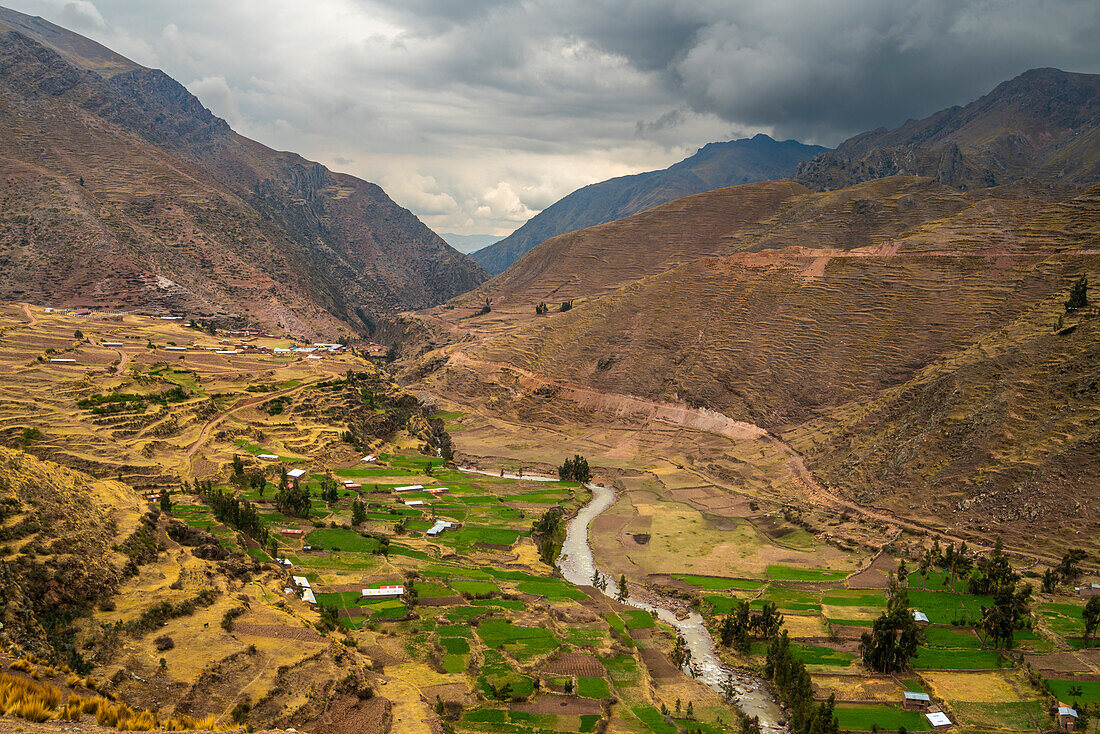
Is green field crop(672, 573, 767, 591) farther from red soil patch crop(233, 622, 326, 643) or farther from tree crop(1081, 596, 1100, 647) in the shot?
red soil patch crop(233, 622, 326, 643)

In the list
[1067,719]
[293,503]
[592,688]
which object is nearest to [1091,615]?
[1067,719]

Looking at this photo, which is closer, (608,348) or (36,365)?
(36,365)

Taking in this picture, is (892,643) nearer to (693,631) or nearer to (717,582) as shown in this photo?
(693,631)

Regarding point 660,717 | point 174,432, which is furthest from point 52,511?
point 174,432

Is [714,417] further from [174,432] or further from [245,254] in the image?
[245,254]

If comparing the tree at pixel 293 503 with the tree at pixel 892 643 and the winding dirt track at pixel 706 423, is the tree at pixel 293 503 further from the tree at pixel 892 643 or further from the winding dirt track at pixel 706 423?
the winding dirt track at pixel 706 423

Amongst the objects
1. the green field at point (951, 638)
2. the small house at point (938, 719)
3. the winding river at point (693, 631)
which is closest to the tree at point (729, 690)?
the winding river at point (693, 631)
